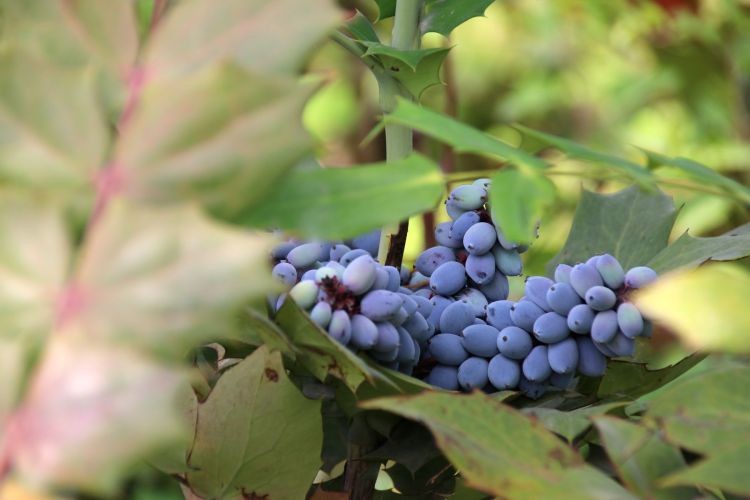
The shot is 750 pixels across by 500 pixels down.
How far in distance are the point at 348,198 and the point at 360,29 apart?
0.16 meters

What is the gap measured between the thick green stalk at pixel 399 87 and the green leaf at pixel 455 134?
0.11 metres

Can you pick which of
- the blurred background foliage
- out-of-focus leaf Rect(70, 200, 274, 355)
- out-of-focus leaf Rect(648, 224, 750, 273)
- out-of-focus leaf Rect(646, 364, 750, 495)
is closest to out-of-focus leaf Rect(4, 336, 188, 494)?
out-of-focus leaf Rect(70, 200, 274, 355)

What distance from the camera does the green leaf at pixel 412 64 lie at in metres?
0.35

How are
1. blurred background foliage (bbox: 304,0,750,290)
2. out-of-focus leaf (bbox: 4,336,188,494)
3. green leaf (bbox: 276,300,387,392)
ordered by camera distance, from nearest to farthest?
1. out-of-focus leaf (bbox: 4,336,188,494)
2. green leaf (bbox: 276,300,387,392)
3. blurred background foliage (bbox: 304,0,750,290)

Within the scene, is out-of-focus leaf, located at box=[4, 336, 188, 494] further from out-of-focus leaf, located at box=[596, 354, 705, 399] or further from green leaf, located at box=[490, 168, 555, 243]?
out-of-focus leaf, located at box=[596, 354, 705, 399]

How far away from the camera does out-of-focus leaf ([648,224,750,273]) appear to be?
1.12 feet

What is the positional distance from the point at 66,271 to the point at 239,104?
0.17ft

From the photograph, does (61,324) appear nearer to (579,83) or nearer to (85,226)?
(85,226)

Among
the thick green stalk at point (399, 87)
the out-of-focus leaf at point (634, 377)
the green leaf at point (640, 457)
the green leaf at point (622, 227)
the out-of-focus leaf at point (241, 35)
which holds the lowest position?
the out-of-focus leaf at point (634, 377)

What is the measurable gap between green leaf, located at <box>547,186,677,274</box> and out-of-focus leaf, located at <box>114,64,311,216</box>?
8.7 inches

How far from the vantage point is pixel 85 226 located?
0.22 metres

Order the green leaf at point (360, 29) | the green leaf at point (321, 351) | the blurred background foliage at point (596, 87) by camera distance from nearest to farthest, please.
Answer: the green leaf at point (321, 351)
the green leaf at point (360, 29)
the blurred background foliage at point (596, 87)

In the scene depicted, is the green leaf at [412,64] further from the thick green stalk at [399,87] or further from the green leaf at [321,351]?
the green leaf at [321,351]

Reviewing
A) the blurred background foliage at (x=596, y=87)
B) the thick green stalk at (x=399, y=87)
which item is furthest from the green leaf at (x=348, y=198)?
the blurred background foliage at (x=596, y=87)
